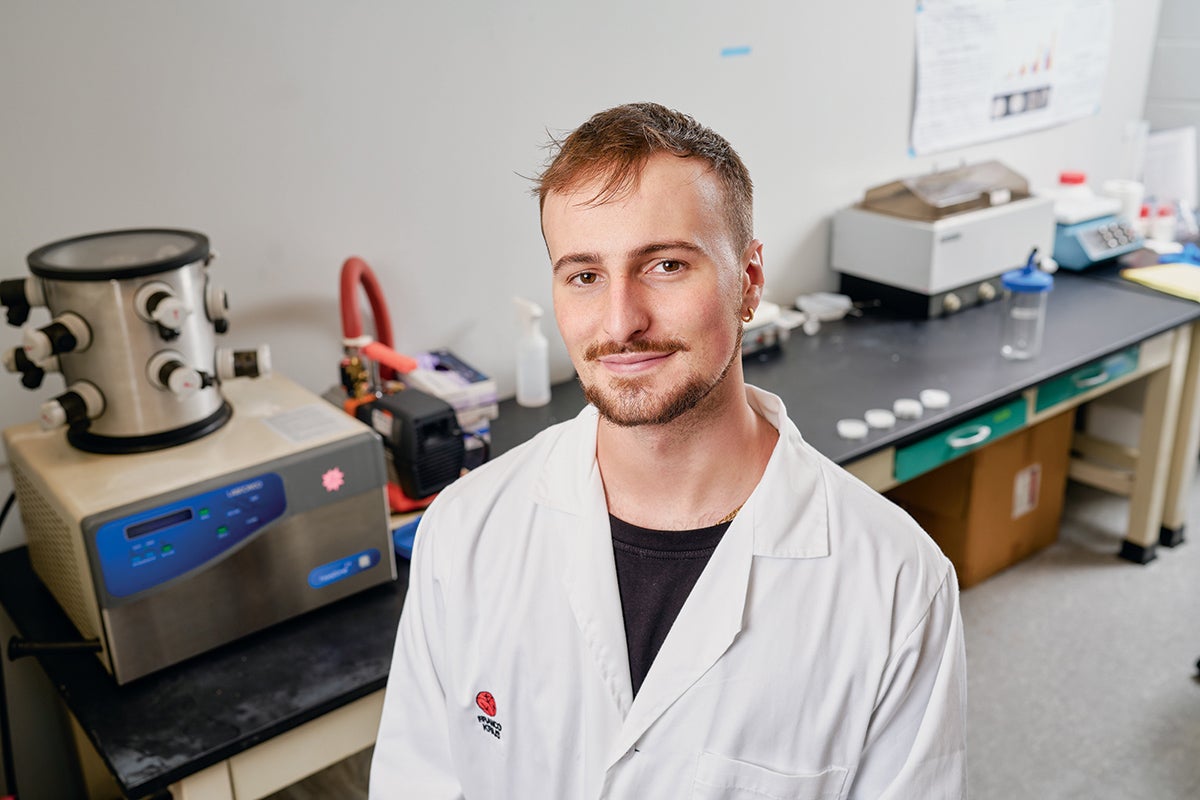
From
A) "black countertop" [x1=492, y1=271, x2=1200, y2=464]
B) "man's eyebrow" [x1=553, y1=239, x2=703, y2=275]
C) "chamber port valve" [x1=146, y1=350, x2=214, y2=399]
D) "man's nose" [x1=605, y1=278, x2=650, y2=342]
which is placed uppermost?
"man's eyebrow" [x1=553, y1=239, x2=703, y2=275]

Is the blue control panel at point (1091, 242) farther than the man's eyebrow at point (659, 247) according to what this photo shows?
Yes

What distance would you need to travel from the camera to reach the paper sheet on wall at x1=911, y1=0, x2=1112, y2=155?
303 centimetres

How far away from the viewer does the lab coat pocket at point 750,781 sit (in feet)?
3.88

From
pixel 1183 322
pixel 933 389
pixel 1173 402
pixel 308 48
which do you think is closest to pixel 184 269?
pixel 308 48

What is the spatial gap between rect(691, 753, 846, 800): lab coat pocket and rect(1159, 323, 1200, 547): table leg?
7.54ft

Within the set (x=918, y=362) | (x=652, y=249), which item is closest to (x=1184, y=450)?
(x=918, y=362)

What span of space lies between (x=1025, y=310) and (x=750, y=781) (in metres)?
1.97

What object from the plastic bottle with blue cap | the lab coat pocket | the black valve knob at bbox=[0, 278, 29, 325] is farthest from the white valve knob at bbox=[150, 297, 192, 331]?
the plastic bottle with blue cap

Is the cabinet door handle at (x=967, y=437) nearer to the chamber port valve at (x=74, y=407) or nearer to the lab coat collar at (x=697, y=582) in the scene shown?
the lab coat collar at (x=697, y=582)

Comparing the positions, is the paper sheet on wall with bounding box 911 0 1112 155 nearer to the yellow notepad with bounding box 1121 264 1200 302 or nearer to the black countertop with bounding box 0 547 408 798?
the yellow notepad with bounding box 1121 264 1200 302

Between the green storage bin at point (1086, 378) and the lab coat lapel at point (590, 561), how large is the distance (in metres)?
1.61

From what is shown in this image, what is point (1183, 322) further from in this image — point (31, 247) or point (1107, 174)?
point (31, 247)

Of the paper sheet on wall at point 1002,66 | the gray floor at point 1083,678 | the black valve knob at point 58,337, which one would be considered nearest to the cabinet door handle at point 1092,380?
the gray floor at point 1083,678

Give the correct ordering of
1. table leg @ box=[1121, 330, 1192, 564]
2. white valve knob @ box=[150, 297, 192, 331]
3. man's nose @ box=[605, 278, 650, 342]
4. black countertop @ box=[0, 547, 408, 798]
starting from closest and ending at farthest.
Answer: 1. man's nose @ box=[605, 278, 650, 342]
2. black countertop @ box=[0, 547, 408, 798]
3. white valve knob @ box=[150, 297, 192, 331]
4. table leg @ box=[1121, 330, 1192, 564]
